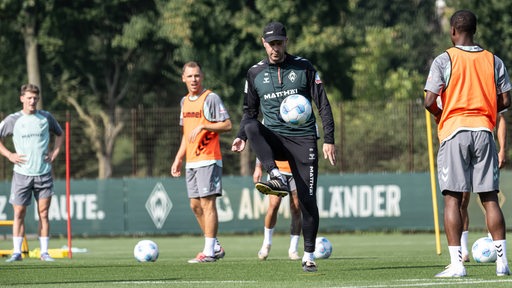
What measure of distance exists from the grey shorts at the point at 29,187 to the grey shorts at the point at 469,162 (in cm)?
713

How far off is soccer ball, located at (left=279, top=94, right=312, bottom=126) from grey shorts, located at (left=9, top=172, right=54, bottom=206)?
17.9ft

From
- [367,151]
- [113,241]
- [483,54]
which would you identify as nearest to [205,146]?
[483,54]

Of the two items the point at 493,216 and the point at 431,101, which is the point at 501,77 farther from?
the point at 493,216

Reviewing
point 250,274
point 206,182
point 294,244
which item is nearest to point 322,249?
point 294,244

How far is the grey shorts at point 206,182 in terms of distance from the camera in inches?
568

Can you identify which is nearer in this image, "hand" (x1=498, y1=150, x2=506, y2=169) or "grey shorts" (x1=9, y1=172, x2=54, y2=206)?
"hand" (x1=498, y1=150, x2=506, y2=169)

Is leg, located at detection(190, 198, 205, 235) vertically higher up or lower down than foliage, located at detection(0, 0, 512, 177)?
lower down

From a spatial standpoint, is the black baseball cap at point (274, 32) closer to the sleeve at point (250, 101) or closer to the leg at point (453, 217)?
the sleeve at point (250, 101)

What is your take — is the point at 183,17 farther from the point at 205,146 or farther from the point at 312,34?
the point at 205,146

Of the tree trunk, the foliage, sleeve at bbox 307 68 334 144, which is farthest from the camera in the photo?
the tree trunk

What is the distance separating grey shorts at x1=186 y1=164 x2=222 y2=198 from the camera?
14430 mm

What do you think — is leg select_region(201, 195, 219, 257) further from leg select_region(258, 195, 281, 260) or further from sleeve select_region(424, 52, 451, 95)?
sleeve select_region(424, 52, 451, 95)

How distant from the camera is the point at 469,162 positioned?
1012cm

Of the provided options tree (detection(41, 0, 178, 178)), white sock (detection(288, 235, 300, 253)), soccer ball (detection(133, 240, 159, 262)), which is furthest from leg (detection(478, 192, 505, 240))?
tree (detection(41, 0, 178, 178))
